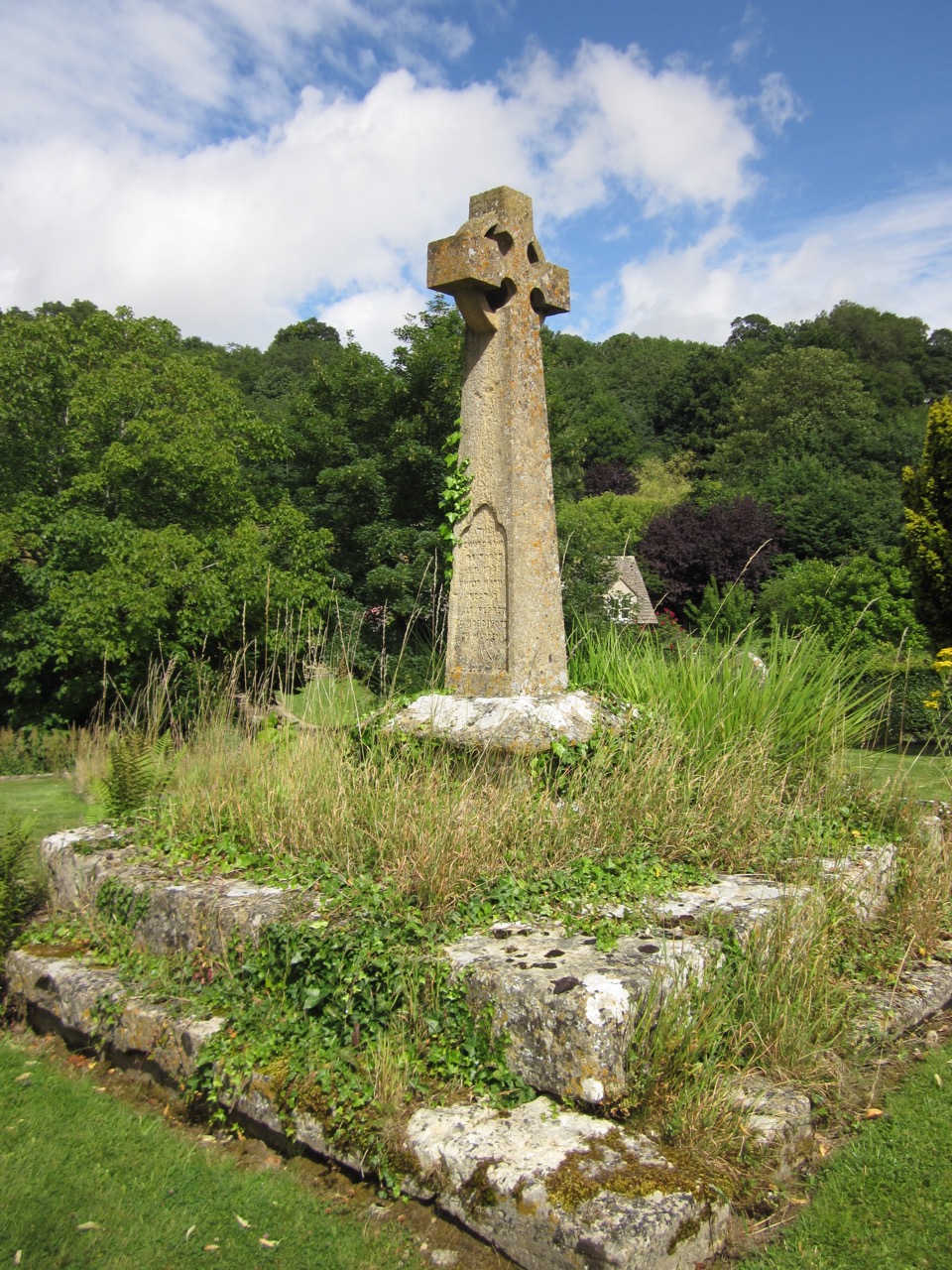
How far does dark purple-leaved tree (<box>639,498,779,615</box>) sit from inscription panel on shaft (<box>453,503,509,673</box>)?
26333mm

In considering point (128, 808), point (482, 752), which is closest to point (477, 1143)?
point (482, 752)

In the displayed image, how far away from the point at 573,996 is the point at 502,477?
3457 mm

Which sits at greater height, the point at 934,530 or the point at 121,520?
the point at 121,520

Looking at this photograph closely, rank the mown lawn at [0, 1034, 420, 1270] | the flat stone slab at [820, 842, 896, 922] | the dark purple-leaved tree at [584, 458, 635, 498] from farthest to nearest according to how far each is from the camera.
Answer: the dark purple-leaved tree at [584, 458, 635, 498] < the flat stone slab at [820, 842, 896, 922] < the mown lawn at [0, 1034, 420, 1270]

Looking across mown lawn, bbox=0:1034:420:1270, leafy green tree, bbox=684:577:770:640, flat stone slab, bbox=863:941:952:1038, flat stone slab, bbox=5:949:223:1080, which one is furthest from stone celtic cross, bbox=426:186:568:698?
mown lawn, bbox=0:1034:420:1270

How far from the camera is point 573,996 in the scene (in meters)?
3.15

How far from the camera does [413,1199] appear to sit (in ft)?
9.92

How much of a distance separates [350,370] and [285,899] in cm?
1566

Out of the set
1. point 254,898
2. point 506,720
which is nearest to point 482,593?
point 506,720

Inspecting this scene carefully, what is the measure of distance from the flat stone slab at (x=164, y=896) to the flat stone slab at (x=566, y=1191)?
1295mm

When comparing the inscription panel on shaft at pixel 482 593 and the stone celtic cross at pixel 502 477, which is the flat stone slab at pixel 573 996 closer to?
the stone celtic cross at pixel 502 477

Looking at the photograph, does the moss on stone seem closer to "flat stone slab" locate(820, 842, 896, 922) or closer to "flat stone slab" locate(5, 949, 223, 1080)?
Result: "flat stone slab" locate(5, 949, 223, 1080)

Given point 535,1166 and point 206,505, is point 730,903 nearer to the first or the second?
point 535,1166

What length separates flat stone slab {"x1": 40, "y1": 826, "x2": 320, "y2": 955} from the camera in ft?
13.5
